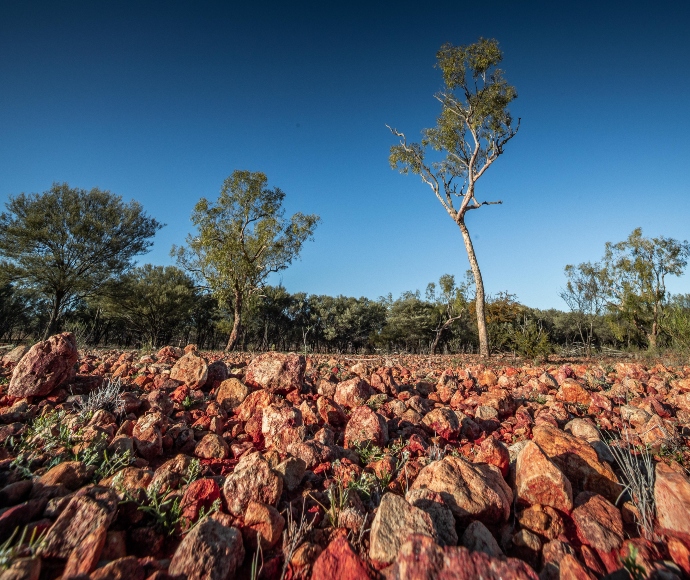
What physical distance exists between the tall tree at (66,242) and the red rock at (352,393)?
63.6 ft

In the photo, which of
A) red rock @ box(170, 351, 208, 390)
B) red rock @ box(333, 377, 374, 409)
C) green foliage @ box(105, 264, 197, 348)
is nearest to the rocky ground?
red rock @ box(333, 377, 374, 409)

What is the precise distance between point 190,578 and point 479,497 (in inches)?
49.6

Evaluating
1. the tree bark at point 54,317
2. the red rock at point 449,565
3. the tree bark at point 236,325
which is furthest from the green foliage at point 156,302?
the red rock at point 449,565

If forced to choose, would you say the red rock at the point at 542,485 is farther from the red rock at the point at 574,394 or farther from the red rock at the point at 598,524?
the red rock at the point at 574,394

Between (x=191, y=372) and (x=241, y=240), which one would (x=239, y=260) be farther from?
(x=191, y=372)

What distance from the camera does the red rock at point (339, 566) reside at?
1211mm

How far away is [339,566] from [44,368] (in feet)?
10.6

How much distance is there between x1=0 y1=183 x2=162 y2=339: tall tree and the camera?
1816 cm

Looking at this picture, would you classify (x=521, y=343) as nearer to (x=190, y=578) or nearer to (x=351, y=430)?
(x=351, y=430)

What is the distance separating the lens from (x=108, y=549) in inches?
54.6

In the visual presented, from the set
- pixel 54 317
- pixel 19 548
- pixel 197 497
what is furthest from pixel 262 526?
pixel 54 317

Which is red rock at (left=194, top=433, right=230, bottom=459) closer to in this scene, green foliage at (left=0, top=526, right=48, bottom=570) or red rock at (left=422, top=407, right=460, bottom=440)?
green foliage at (left=0, top=526, right=48, bottom=570)

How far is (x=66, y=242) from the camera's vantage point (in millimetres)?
19359

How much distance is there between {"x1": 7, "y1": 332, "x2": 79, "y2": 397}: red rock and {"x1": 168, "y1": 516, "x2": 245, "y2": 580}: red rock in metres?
2.67
